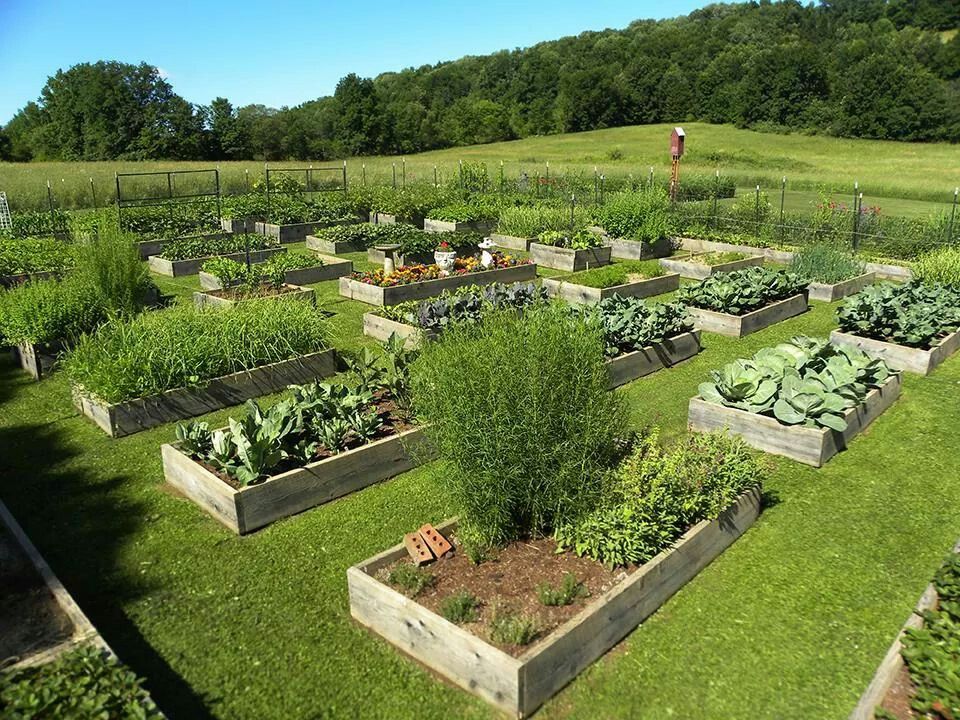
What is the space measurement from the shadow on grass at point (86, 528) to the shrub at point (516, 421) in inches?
74.4

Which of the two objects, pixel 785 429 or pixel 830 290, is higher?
pixel 830 290

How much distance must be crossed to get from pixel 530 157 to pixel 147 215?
3822cm

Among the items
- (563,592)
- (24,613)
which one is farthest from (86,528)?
(563,592)

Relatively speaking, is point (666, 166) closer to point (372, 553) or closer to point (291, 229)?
point (291, 229)

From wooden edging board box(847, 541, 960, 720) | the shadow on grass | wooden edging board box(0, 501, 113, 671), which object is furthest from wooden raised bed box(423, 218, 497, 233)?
wooden edging board box(847, 541, 960, 720)

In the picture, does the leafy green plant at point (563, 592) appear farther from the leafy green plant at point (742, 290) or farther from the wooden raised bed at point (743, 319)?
the leafy green plant at point (742, 290)

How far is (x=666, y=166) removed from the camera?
4244 centimetres

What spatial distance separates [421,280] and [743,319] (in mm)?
5197

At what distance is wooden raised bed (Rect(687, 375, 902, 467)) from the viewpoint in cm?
615

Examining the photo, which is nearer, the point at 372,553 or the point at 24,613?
the point at 24,613

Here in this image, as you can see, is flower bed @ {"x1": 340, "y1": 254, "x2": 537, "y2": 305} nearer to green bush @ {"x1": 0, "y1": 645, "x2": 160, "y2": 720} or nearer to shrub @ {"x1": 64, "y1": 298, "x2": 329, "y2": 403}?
shrub @ {"x1": 64, "y1": 298, "x2": 329, "y2": 403}

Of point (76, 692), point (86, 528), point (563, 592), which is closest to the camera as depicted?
point (76, 692)

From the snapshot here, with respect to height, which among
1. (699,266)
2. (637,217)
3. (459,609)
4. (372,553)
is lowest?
(372,553)

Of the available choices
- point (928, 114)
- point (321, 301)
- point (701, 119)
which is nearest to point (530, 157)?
point (701, 119)
